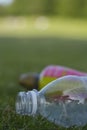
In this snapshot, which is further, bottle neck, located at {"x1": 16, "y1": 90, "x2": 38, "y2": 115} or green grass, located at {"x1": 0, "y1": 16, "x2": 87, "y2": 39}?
green grass, located at {"x1": 0, "y1": 16, "x2": 87, "y2": 39}

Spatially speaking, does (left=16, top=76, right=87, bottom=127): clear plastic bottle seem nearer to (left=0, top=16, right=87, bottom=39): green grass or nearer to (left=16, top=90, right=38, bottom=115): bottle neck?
(left=16, top=90, right=38, bottom=115): bottle neck

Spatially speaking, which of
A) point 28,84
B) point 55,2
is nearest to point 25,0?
point 55,2

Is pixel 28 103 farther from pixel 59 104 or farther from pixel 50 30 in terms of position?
pixel 50 30

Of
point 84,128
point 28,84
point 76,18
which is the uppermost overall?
point 76,18

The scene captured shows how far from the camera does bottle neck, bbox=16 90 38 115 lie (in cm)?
248

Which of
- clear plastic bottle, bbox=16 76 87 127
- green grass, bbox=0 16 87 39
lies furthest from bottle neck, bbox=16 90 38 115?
green grass, bbox=0 16 87 39

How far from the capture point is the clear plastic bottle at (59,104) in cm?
250

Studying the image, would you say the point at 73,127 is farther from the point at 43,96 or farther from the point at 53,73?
the point at 53,73

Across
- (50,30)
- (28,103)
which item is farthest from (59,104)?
(50,30)

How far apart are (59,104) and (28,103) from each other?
175 millimetres

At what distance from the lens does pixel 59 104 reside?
2555 mm

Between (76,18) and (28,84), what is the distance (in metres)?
38.0

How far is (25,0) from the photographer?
46562 mm

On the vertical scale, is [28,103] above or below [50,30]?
below
